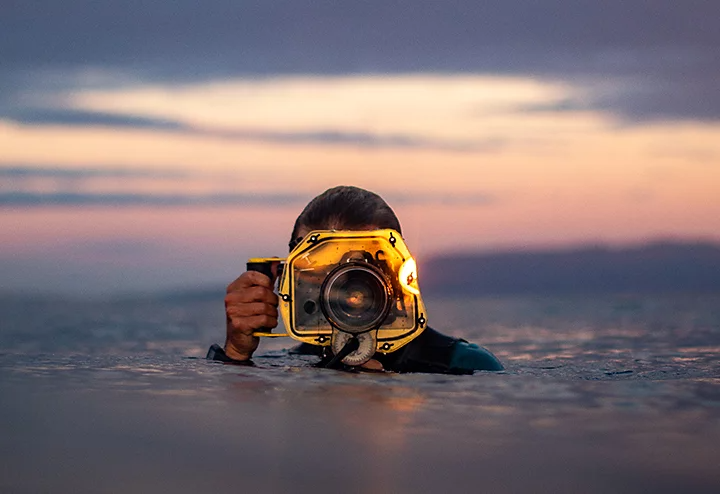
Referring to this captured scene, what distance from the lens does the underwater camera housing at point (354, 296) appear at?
5.49 meters

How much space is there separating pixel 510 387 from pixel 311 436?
1.71 metres

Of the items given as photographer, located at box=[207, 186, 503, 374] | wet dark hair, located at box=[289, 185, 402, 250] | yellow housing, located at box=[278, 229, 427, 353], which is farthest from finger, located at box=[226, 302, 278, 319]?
wet dark hair, located at box=[289, 185, 402, 250]

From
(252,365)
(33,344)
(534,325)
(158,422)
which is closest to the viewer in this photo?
(158,422)

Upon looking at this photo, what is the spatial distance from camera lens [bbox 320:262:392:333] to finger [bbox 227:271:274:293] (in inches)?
14.1

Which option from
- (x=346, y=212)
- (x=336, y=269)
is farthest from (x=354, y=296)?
(x=346, y=212)

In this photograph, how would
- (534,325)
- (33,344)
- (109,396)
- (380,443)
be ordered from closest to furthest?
1. (380,443)
2. (109,396)
3. (33,344)
4. (534,325)

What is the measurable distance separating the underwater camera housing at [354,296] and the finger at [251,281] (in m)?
0.14

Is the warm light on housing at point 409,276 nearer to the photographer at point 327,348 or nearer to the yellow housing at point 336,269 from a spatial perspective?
the yellow housing at point 336,269

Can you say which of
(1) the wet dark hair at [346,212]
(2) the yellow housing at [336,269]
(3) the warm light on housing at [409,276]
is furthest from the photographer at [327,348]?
(3) the warm light on housing at [409,276]

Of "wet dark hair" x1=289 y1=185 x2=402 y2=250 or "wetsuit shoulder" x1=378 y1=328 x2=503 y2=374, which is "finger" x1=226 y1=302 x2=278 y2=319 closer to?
"wet dark hair" x1=289 y1=185 x2=402 y2=250

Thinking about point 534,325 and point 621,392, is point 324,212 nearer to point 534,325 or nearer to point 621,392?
point 621,392

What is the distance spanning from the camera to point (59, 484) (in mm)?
3289

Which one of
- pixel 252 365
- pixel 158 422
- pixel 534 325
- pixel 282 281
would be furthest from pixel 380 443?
pixel 534 325

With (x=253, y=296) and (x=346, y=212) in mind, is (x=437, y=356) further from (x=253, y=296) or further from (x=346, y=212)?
(x=253, y=296)
